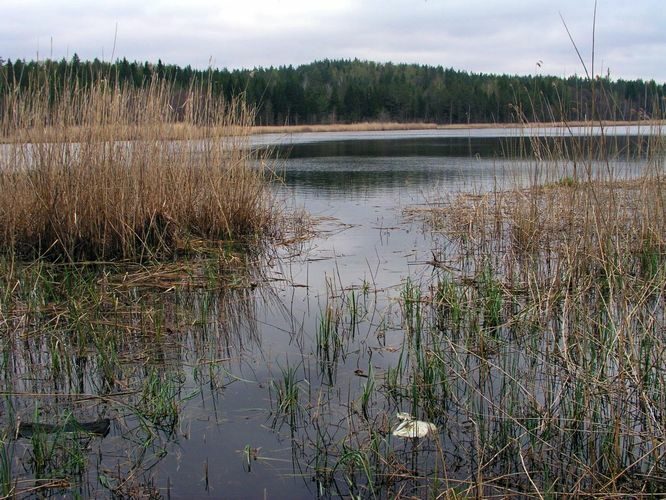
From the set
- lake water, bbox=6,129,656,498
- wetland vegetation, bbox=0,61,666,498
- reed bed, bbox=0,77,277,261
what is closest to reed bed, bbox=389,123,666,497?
wetland vegetation, bbox=0,61,666,498

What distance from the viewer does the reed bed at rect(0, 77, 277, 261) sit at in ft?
20.2

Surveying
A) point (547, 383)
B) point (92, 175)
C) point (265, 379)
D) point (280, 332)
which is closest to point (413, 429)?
point (547, 383)

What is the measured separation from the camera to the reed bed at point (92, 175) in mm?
6164

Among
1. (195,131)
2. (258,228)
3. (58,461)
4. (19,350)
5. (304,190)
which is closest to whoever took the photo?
(58,461)

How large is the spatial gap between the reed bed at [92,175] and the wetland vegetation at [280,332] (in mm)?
26

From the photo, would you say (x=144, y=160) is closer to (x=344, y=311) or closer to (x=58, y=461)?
(x=344, y=311)

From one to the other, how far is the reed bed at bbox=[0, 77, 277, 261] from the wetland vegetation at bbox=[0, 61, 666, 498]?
0.09 ft

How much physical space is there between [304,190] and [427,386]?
10.5 metres

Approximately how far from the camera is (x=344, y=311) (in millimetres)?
4938

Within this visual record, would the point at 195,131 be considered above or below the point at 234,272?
above

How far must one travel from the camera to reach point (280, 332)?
4535mm

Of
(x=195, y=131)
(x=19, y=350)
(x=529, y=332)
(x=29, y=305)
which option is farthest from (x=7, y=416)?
(x=195, y=131)

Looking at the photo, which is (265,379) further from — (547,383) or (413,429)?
(547,383)

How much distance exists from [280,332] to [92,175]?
9.22 ft
